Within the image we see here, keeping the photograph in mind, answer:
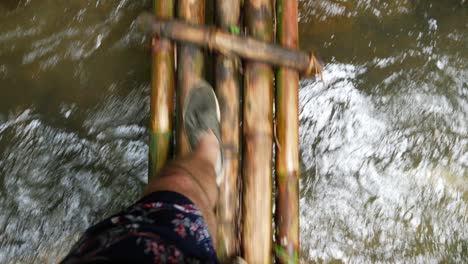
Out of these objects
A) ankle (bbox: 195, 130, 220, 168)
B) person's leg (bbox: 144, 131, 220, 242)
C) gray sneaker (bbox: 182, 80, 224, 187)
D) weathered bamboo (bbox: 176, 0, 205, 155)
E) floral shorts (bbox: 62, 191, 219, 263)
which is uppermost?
weathered bamboo (bbox: 176, 0, 205, 155)

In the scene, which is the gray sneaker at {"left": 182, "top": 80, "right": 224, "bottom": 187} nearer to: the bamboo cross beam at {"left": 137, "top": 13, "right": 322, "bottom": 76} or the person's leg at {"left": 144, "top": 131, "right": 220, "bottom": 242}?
the person's leg at {"left": 144, "top": 131, "right": 220, "bottom": 242}

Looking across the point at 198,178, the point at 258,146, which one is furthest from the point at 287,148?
the point at 198,178

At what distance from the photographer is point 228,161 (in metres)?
1.36

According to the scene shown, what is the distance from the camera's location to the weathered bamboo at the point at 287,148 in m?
1.34

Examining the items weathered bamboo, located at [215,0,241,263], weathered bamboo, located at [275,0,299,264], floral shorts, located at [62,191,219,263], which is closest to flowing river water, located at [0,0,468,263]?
weathered bamboo, located at [275,0,299,264]

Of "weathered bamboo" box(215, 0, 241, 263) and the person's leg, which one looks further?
"weathered bamboo" box(215, 0, 241, 263)

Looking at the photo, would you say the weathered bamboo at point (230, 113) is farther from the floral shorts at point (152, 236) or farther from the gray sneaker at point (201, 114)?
the floral shorts at point (152, 236)

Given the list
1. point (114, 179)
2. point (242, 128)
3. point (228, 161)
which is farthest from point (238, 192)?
point (114, 179)

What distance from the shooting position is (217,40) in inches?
52.2

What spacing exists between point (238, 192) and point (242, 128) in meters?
0.23

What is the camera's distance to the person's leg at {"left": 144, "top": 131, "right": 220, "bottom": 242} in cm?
110

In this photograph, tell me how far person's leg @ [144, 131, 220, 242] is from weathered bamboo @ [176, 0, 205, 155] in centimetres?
9

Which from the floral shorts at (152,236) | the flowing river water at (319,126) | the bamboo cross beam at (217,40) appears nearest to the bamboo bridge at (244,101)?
the bamboo cross beam at (217,40)

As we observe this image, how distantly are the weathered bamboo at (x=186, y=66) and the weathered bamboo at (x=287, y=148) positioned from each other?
303mm
